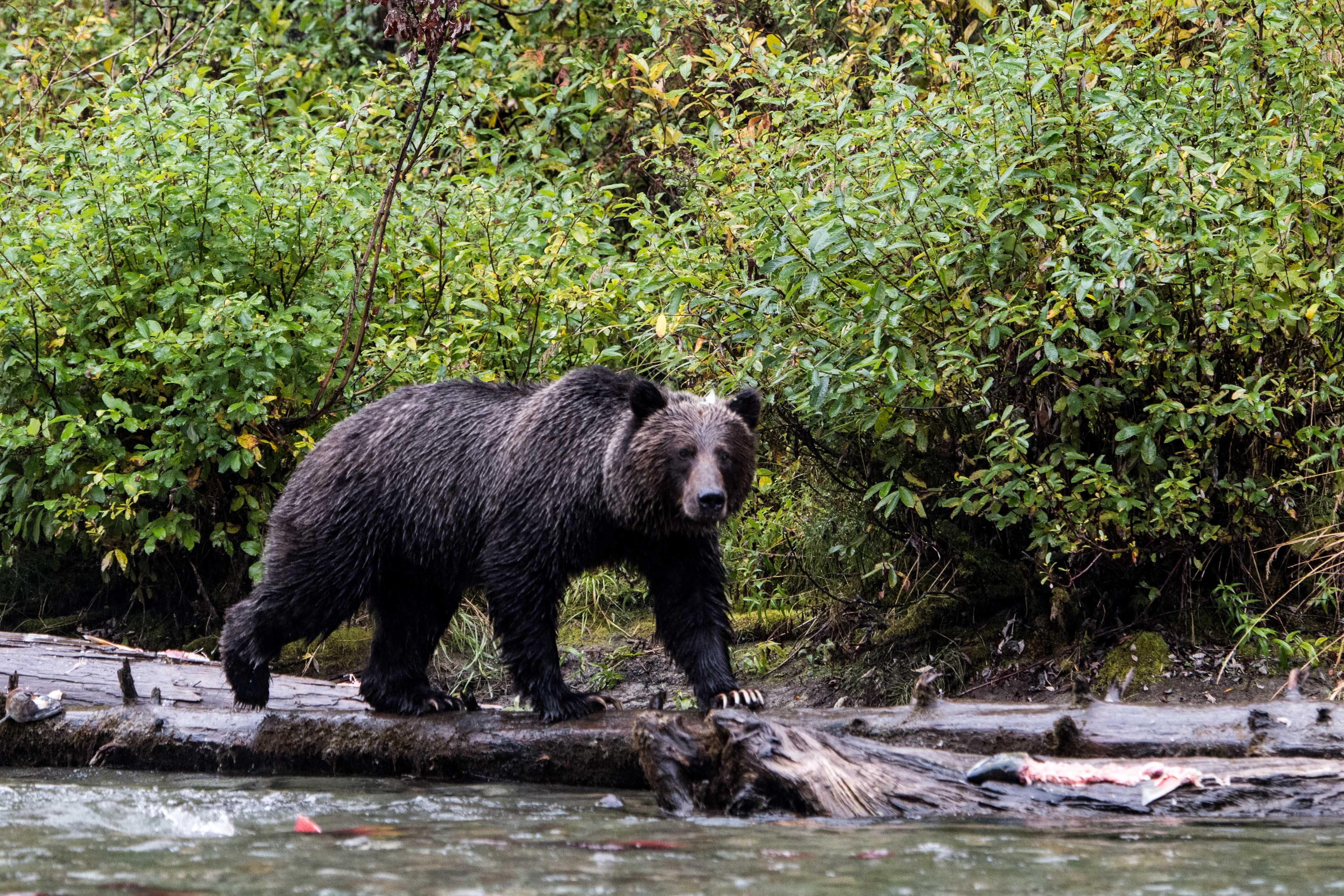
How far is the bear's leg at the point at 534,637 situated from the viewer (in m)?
5.95

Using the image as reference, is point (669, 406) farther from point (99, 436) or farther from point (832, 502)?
point (99, 436)

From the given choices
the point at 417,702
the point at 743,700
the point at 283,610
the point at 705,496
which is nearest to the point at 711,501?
Answer: the point at 705,496

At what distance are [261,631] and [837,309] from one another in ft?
10.1

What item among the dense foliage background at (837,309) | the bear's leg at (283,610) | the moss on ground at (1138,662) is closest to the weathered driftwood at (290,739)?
the bear's leg at (283,610)

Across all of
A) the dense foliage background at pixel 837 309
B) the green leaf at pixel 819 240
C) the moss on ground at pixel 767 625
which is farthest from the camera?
the moss on ground at pixel 767 625

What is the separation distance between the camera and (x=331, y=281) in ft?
27.7

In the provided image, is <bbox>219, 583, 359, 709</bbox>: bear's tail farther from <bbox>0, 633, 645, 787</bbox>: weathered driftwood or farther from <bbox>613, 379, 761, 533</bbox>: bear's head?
<bbox>613, 379, 761, 533</bbox>: bear's head

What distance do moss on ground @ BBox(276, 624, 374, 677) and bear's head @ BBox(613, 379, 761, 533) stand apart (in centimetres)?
316

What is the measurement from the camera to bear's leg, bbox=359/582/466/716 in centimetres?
663

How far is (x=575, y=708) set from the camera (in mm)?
Answer: 5941

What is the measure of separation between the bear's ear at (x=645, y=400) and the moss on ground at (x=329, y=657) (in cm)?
317

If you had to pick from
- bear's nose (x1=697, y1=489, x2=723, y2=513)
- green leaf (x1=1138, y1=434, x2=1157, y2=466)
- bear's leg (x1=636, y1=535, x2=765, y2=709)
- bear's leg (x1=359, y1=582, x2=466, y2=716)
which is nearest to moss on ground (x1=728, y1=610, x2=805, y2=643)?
bear's leg (x1=359, y1=582, x2=466, y2=716)

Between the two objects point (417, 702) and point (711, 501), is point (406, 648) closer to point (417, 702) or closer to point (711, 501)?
point (417, 702)

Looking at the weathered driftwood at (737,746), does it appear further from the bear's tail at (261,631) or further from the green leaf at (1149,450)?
the green leaf at (1149,450)
